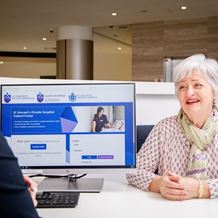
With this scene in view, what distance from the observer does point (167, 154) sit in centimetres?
190

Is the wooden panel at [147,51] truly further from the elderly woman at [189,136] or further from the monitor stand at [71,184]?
the monitor stand at [71,184]

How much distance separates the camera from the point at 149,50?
10.0 metres

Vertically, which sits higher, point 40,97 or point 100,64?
point 100,64

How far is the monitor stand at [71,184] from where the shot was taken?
5.68 ft

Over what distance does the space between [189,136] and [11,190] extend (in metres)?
1.20

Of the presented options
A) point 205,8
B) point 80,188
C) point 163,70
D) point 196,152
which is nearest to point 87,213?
point 80,188

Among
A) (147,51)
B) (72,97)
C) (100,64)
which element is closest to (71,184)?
(72,97)

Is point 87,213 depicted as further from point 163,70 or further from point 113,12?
point 163,70

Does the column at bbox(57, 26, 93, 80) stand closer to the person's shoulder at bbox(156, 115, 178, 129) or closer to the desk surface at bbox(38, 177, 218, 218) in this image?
the person's shoulder at bbox(156, 115, 178, 129)

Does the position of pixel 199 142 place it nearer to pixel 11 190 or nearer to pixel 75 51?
pixel 11 190

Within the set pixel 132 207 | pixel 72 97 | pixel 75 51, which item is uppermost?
pixel 75 51

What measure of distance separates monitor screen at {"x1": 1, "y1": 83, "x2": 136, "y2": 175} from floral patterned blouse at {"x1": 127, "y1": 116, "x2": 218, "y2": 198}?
0.17 meters

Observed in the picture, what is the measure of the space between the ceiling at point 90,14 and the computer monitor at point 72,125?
20.8 feet

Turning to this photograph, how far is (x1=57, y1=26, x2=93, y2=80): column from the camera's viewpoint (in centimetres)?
1073
